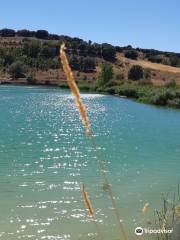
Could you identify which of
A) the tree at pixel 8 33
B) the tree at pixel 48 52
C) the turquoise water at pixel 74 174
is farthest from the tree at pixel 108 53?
the turquoise water at pixel 74 174

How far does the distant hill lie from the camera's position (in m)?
132

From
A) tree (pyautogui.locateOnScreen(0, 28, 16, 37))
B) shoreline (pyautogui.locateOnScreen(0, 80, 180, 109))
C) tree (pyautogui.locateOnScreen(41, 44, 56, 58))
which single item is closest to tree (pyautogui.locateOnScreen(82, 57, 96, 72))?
tree (pyautogui.locateOnScreen(41, 44, 56, 58))

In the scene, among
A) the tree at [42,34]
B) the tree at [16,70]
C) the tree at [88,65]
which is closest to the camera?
the tree at [16,70]

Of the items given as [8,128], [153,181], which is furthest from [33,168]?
[8,128]

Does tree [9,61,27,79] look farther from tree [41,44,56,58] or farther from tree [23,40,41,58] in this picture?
tree [23,40,41,58]

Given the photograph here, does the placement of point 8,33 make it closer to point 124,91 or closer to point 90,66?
point 90,66

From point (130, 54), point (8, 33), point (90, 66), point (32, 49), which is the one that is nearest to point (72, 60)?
point (90, 66)

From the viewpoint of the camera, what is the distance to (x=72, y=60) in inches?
5664

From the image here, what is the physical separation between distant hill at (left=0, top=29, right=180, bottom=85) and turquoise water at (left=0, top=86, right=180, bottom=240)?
260ft

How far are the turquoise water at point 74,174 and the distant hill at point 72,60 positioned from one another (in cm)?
7926

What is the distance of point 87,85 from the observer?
4296 inches

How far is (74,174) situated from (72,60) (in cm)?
12311

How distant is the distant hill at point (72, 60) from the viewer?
432 ft

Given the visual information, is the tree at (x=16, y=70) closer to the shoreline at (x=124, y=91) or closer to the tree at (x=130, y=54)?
the shoreline at (x=124, y=91)
